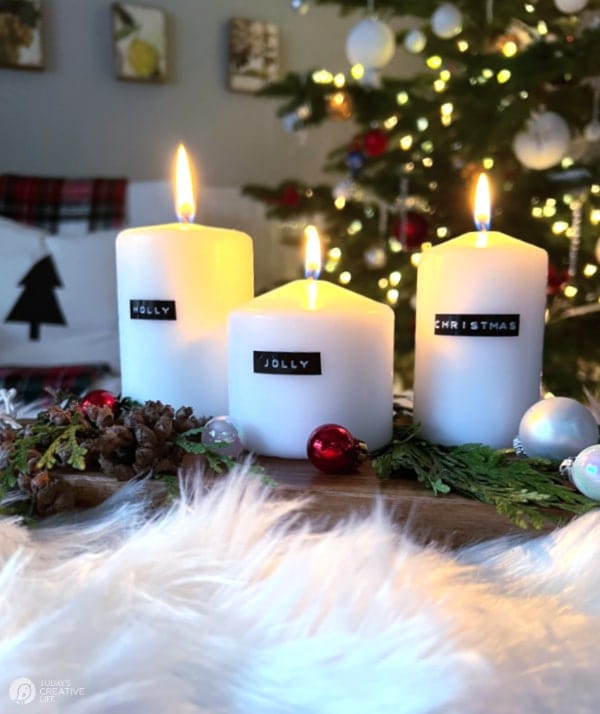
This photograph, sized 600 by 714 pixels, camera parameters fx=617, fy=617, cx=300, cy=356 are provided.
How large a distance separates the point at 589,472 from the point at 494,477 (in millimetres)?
67

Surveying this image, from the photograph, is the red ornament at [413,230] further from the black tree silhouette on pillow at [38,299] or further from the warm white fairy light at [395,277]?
the black tree silhouette on pillow at [38,299]

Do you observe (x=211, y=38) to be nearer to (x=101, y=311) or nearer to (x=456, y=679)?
(x=101, y=311)

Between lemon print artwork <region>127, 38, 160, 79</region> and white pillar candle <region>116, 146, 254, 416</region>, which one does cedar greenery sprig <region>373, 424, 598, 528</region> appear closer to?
white pillar candle <region>116, 146, 254, 416</region>

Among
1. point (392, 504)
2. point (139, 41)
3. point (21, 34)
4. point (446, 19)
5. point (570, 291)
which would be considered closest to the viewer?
point (392, 504)

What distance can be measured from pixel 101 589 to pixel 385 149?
50.6 inches

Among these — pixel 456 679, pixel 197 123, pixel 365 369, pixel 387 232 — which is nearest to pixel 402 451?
pixel 365 369

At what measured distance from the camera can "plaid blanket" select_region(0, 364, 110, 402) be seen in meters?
1.24

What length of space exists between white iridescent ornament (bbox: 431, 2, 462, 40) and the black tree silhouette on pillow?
983 millimetres

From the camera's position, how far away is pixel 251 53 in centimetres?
201

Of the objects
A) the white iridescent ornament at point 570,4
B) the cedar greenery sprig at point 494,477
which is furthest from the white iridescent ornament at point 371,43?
the cedar greenery sprig at point 494,477

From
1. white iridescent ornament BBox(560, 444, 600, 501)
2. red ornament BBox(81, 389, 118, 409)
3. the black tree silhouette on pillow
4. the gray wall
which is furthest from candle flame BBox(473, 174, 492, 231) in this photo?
the gray wall

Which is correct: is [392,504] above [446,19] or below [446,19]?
below

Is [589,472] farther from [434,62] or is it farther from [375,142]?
[434,62]

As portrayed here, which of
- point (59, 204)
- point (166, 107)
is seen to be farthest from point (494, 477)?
point (166, 107)
